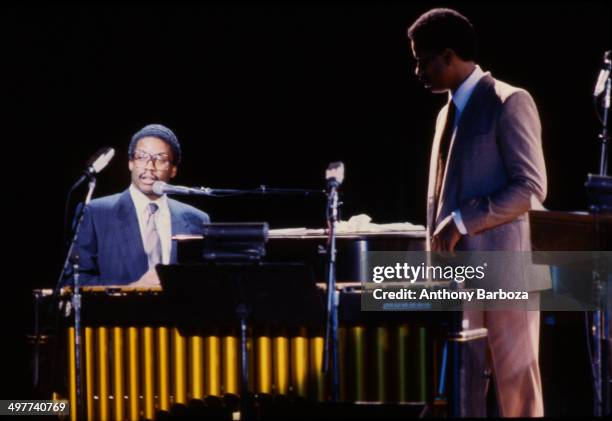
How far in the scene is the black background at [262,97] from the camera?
5547 mm

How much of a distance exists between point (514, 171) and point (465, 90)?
43 cm

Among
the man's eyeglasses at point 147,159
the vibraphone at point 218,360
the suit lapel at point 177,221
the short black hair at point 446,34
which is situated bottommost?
the vibraphone at point 218,360

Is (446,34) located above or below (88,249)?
above

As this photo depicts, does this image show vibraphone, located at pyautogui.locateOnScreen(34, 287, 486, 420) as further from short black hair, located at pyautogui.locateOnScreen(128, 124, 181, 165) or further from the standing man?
short black hair, located at pyautogui.locateOnScreen(128, 124, 181, 165)

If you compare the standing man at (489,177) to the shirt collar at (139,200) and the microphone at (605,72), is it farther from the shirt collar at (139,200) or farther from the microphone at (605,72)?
the shirt collar at (139,200)

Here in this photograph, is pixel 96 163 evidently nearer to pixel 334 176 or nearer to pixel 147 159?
pixel 334 176

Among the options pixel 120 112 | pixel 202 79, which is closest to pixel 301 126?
pixel 202 79

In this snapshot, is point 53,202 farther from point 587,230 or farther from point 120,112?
point 587,230

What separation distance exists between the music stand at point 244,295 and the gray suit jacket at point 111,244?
1.62 m

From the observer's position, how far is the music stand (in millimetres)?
3072

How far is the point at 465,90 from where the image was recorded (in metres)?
3.39

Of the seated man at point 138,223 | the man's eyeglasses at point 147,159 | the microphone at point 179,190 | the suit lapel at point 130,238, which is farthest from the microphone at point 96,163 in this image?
the man's eyeglasses at point 147,159

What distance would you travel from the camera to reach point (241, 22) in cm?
586

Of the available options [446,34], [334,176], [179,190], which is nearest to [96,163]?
[179,190]
